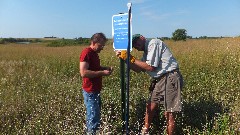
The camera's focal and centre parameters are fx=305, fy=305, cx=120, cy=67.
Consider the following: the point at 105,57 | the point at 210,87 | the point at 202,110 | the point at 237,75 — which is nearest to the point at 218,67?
the point at 237,75

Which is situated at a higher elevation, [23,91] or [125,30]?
[125,30]

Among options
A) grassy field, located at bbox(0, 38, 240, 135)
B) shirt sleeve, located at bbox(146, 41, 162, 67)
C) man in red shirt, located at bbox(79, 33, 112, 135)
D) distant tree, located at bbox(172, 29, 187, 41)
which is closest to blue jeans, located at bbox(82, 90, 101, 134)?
man in red shirt, located at bbox(79, 33, 112, 135)

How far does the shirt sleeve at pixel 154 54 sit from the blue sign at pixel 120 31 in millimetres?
379

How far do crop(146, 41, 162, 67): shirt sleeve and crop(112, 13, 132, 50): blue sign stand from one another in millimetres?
379

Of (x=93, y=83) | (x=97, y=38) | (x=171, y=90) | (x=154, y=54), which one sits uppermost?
(x=97, y=38)

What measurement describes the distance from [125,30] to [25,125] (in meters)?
2.11

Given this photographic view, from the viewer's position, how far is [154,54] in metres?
3.92

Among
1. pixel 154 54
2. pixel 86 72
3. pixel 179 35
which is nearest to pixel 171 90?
pixel 154 54

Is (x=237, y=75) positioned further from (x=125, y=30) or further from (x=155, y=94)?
(x=125, y=30)

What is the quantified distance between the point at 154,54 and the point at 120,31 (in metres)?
0.53

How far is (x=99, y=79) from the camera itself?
4188mm

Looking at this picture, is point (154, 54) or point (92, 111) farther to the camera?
point (92, 111)

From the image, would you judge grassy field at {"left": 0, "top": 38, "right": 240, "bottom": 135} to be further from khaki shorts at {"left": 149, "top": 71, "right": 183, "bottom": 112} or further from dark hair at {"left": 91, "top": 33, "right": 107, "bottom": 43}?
dark hair at {"left": 91, "top": 33, "right": 107, "bottom": 43}

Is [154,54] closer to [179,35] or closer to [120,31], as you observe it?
[120,31]
